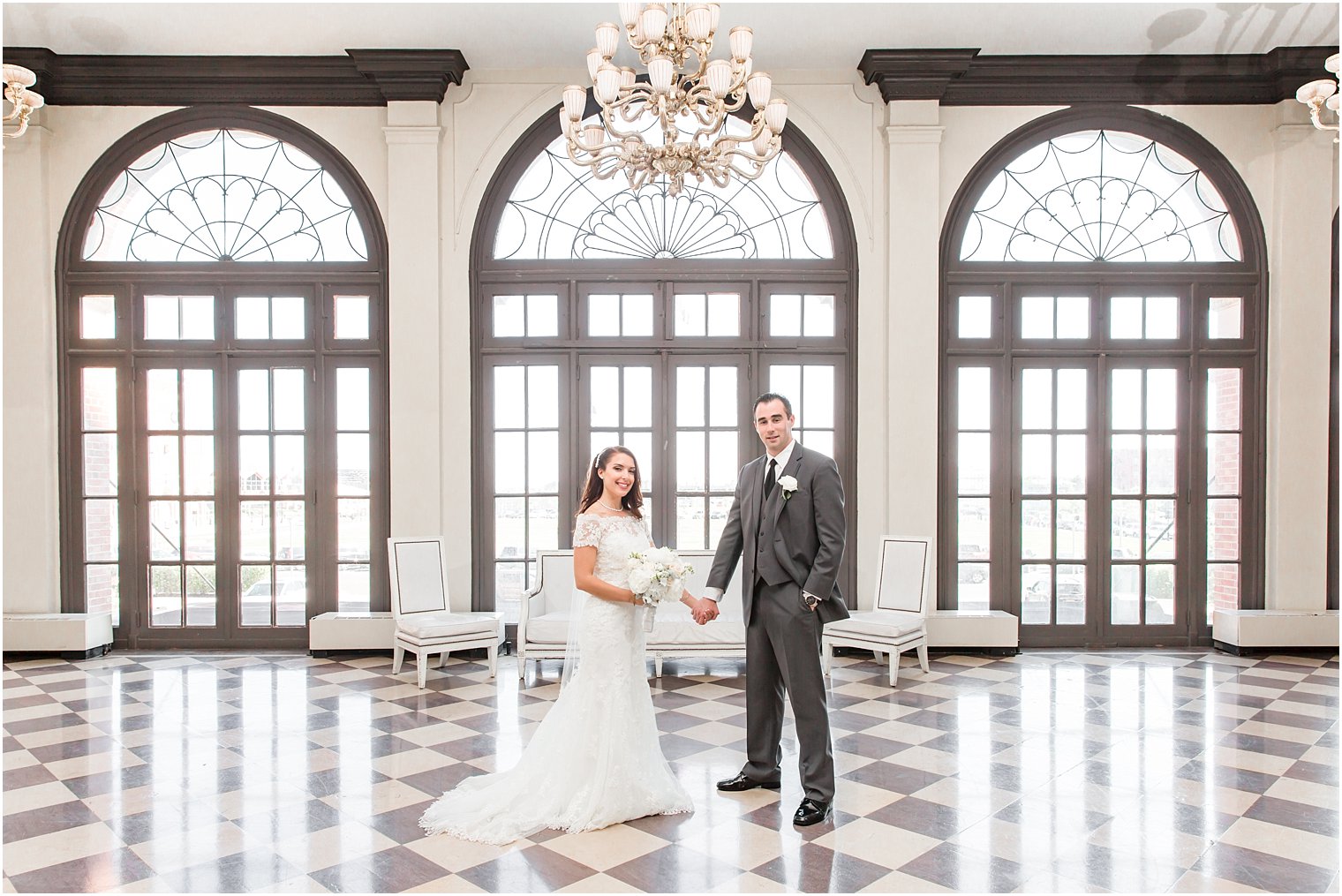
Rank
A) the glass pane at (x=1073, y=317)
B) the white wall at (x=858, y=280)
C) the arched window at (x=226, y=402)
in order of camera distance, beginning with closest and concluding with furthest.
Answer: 1. the white wall at (x=858, y=280)
2. the arched window at (x=226, y=402)
3. the glass pane at (x=1073, y=317)

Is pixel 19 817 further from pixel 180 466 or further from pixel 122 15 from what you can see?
pixel 122 15

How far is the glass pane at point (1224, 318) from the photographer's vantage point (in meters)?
6.84

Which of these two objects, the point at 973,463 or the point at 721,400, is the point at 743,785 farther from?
the point at 973,463

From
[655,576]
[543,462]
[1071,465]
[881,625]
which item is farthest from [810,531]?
[1071,465]

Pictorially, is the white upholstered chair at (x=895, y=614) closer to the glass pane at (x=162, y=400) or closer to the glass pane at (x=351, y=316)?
the glass pane at (x=351, y=316)

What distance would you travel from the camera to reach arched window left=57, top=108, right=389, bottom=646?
6762 mm

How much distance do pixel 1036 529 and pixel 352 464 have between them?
5.28 metres

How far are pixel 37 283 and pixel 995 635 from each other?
7576 mm

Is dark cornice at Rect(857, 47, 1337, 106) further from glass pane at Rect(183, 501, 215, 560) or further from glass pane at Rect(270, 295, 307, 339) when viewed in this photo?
glass pane at Rect(183, 501, 215, 560)

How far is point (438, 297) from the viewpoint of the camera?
6.69m

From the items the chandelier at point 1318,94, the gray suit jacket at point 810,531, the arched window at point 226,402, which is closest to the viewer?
the gray suit jacket at point 810,531

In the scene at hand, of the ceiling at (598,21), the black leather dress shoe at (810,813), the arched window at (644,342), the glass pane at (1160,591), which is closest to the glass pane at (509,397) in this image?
the arched window at (644,342)

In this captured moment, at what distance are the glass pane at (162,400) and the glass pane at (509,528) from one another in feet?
8.36

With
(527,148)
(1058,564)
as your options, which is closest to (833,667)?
(1058,564)
